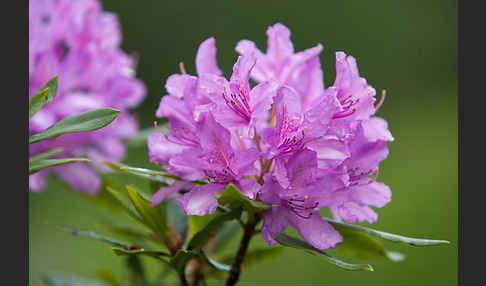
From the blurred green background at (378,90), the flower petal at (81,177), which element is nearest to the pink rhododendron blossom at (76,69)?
the flower petal at (81,177)

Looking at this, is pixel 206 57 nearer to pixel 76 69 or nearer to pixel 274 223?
pixel 274 223

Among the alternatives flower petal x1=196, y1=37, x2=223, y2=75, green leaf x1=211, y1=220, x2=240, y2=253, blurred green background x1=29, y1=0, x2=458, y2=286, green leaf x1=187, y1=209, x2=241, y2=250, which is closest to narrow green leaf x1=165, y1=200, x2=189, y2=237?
green leaf x1=211, y1=220, x2=240, y2=253

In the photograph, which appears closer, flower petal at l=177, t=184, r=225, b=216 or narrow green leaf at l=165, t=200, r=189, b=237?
flower petal at l=177, t=184, r=225, b=216

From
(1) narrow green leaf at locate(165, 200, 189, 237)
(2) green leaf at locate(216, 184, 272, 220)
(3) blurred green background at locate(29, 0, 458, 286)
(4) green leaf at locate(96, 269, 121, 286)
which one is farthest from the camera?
(3) blurred green background at locate(29, 0, 458, 286)

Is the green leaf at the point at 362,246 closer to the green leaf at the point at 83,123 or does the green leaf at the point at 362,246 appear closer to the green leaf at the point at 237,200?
the green leaf at the point at 237,200

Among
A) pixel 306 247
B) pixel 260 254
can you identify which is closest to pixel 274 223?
pixel 306 247

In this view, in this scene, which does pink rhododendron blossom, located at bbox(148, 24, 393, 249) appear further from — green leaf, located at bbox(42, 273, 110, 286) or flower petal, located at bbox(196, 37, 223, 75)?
green leaf, located at bbox(42, 273, 110, 286)
